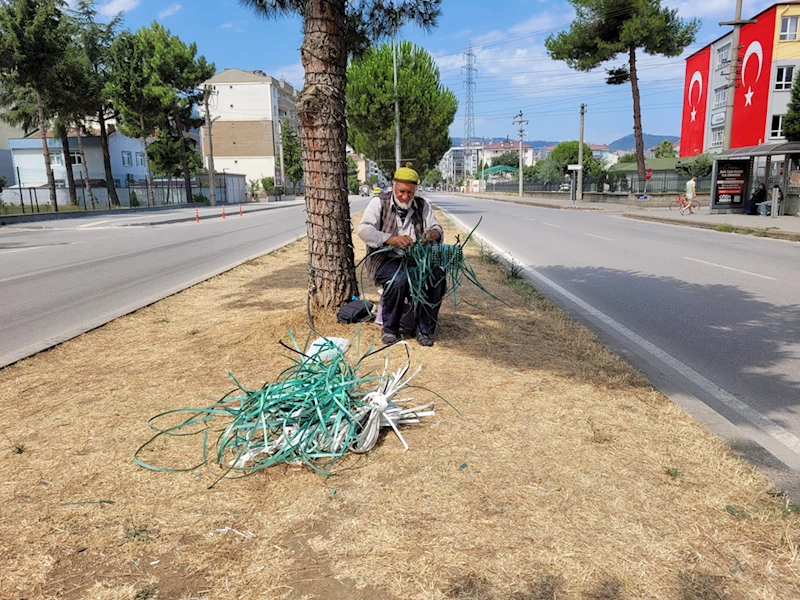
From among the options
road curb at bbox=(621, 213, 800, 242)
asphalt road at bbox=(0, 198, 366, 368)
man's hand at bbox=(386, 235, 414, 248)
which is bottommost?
road curb at bbox=(621, 213, 800, 242)

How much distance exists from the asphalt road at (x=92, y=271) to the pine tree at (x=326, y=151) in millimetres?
2627

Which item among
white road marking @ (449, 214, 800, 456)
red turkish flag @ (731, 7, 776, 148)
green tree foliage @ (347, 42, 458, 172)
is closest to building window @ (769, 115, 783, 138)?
red turkish flag @ (731, 7, 776, 148)

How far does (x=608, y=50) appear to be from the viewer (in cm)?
3647

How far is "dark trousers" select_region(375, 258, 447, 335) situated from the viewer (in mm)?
4762

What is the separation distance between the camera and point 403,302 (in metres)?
4.80

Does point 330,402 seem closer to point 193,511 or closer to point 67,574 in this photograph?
point 193,511

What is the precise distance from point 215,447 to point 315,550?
1.09 m

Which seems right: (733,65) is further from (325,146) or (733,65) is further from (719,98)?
(719,98)

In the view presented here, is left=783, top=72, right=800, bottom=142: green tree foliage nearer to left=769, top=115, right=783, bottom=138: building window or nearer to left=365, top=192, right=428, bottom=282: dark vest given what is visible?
left=769, top=115, right=783, bottom=138: building window

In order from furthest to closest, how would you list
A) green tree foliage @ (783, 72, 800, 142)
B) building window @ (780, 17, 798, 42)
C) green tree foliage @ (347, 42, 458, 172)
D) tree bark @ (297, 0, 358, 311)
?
building window @ (780, 17, 798, 42) < green tree foliage @ (347, 42, 458, 172) < green tree foliage @ (783, 72, 800, 142) < tree bark @ (297, 0, 358, 311)

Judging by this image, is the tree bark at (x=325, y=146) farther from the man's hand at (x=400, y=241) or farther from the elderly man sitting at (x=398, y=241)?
the man's hand at (x=400, y=241)

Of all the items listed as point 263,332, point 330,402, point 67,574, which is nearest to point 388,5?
point 263,332

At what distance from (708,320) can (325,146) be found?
458 centimetres

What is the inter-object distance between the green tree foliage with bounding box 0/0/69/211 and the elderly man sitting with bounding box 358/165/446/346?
30386mm
